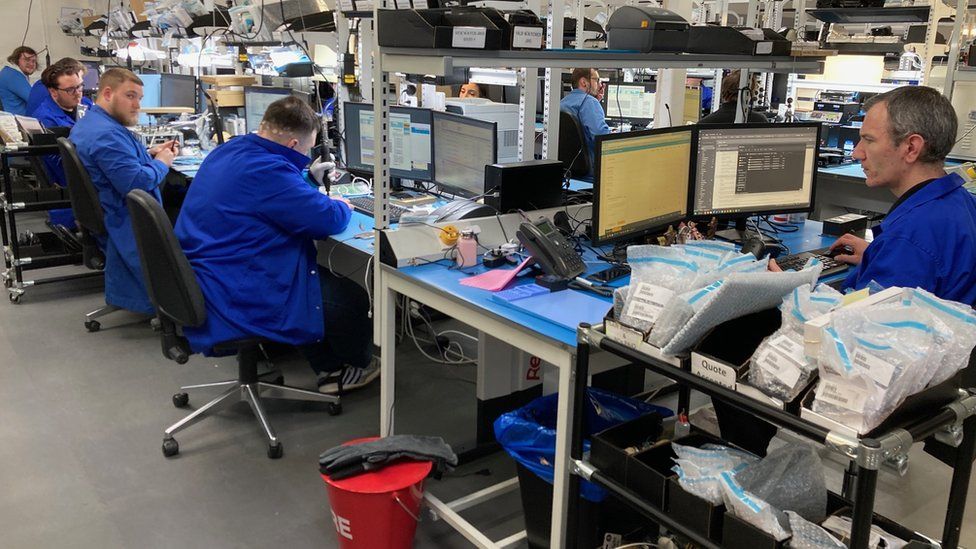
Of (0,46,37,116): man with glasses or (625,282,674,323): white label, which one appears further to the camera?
(0,46,37,116): man with glasses

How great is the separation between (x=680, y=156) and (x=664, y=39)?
35 cm

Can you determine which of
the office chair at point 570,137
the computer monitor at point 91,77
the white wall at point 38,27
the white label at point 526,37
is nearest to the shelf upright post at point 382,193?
the white label at point 526,37

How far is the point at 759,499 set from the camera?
1.40 metres

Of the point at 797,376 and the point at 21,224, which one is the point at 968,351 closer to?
the point at 797,376

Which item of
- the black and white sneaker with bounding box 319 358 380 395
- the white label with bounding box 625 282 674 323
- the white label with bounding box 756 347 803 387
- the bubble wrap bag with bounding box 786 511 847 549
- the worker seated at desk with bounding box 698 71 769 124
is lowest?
the black and white sneaker with bounding box 319 358 380 395

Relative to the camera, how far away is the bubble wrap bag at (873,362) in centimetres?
115

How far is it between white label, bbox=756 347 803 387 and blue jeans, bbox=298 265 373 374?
192 cm

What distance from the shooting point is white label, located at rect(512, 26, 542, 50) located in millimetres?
1991

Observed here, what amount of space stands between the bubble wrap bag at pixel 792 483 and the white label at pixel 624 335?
317mm

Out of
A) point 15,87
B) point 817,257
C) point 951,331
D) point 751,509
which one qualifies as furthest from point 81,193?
point 15,87

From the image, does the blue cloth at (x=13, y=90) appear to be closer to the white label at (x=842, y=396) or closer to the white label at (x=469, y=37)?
the white label at (x=469, y=37)

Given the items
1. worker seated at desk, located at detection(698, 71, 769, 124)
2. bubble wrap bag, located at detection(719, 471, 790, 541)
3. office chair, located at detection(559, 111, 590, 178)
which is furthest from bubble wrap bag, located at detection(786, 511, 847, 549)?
office chair, located at detection(559, 111, 590, 178)

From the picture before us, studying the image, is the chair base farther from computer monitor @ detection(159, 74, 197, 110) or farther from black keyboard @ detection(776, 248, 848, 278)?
computer monitor @ detection(159, 74, 197, 110)

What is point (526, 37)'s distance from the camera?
2014 mm
